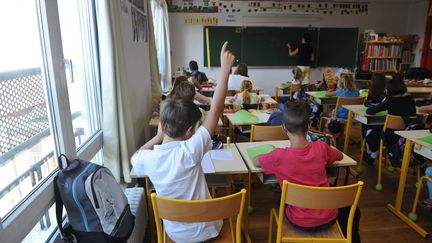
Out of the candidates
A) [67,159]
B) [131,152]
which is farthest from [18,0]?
[131,152]

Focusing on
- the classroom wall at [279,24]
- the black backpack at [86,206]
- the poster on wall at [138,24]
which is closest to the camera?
the black backpack at [86,206]

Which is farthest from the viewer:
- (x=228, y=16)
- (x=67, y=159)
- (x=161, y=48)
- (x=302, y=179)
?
(x=228, y=16)

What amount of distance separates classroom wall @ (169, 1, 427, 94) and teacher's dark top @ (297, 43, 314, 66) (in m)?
0.54

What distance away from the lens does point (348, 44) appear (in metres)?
8.21

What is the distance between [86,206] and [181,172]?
1.51 ft

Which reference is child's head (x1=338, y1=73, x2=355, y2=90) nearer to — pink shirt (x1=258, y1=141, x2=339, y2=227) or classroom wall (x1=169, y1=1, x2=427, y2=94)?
pink shirt (x1=258, y1=141, x2=339, y2=227)

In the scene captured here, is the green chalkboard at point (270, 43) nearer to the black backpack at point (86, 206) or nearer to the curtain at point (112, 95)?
the curtain at point (112, 95)

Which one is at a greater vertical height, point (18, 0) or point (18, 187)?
point (18, 0)

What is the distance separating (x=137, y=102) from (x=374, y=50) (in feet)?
23.0

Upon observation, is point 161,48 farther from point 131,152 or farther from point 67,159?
point 67,159

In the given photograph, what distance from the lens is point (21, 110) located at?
141 centimetres

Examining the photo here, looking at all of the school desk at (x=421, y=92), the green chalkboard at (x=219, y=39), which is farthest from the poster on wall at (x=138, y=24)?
the school desk at (x=421, y=92)

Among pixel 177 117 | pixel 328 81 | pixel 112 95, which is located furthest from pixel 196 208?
pixel 328 81

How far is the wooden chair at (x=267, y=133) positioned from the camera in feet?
9.00
